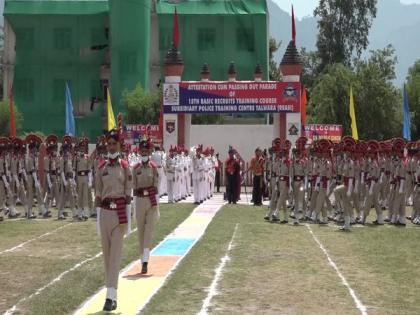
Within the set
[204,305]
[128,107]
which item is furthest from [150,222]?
[128,107]

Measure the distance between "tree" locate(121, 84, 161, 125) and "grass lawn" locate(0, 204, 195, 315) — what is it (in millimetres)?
33408

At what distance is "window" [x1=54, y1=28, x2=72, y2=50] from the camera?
6167cm

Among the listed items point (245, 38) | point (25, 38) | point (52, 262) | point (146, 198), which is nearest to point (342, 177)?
point (146, 198)

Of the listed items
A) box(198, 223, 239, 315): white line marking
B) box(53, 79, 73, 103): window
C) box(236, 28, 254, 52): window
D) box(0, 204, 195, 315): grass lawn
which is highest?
box(236, 28, 254, 52): window

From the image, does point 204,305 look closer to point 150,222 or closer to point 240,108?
point 150,222

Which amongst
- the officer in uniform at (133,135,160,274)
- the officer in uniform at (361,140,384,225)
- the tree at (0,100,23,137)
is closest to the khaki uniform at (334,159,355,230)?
the officer in uniform at (361,140,384,225)

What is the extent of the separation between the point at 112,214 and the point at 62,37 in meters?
53.6

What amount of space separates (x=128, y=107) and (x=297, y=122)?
22875mm

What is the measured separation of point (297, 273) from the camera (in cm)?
1257

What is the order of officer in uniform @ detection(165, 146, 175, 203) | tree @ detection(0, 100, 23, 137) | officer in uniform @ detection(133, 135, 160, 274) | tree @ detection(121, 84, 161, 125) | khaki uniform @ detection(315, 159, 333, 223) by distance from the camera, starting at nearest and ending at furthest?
officer in uniform @ detection(133, 135, 160, 274), khaki uniform @ detection(315, 159, 333, 223), officer in uniform @ detection(165, 146, 175, 203), tree @ detection(121, 84, 161, 125), tree @ detection(0, 100, 23, 137)

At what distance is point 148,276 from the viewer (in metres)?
12.2

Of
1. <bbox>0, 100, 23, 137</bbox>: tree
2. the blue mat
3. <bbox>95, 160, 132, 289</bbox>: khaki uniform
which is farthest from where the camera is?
<bbox>0, 100, 23, 137</bbox>: tree

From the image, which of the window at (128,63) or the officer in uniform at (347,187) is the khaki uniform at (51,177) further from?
the window at (128,63)

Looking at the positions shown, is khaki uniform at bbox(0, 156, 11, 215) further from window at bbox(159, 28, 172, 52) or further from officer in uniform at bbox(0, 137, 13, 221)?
window at bbox(159, 28, 172, 52)
